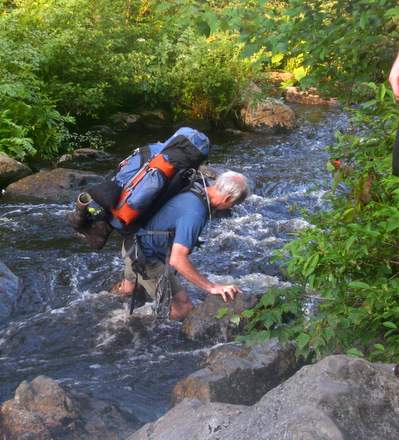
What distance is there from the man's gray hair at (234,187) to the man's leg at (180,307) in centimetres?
149

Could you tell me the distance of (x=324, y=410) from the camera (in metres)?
2.65

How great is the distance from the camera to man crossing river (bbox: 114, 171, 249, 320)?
5.13 meters

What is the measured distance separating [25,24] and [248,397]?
1027 cm

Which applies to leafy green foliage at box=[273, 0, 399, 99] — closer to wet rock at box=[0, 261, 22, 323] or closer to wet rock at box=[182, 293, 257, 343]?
wet rock at box=[182, 293, 257, 343]

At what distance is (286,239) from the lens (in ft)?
28.5

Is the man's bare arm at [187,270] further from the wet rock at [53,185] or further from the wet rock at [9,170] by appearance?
the wet rock at [9,170]

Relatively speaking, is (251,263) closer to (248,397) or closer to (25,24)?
(248,397)

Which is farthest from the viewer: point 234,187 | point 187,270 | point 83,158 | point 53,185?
point 83,158

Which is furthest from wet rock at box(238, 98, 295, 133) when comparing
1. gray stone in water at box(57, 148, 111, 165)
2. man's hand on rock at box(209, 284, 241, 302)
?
man's hand on rock at box(209, 284, 241, 302)

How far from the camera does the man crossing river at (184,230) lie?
513cm

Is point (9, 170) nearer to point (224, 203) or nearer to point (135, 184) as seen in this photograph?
point (135, 184)

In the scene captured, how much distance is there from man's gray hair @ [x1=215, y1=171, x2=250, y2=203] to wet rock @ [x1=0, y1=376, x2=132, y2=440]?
1679 millimetres

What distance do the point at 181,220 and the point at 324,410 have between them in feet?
8.94

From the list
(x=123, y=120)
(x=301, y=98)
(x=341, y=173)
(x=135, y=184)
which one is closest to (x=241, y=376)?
(x=135, y=184)
